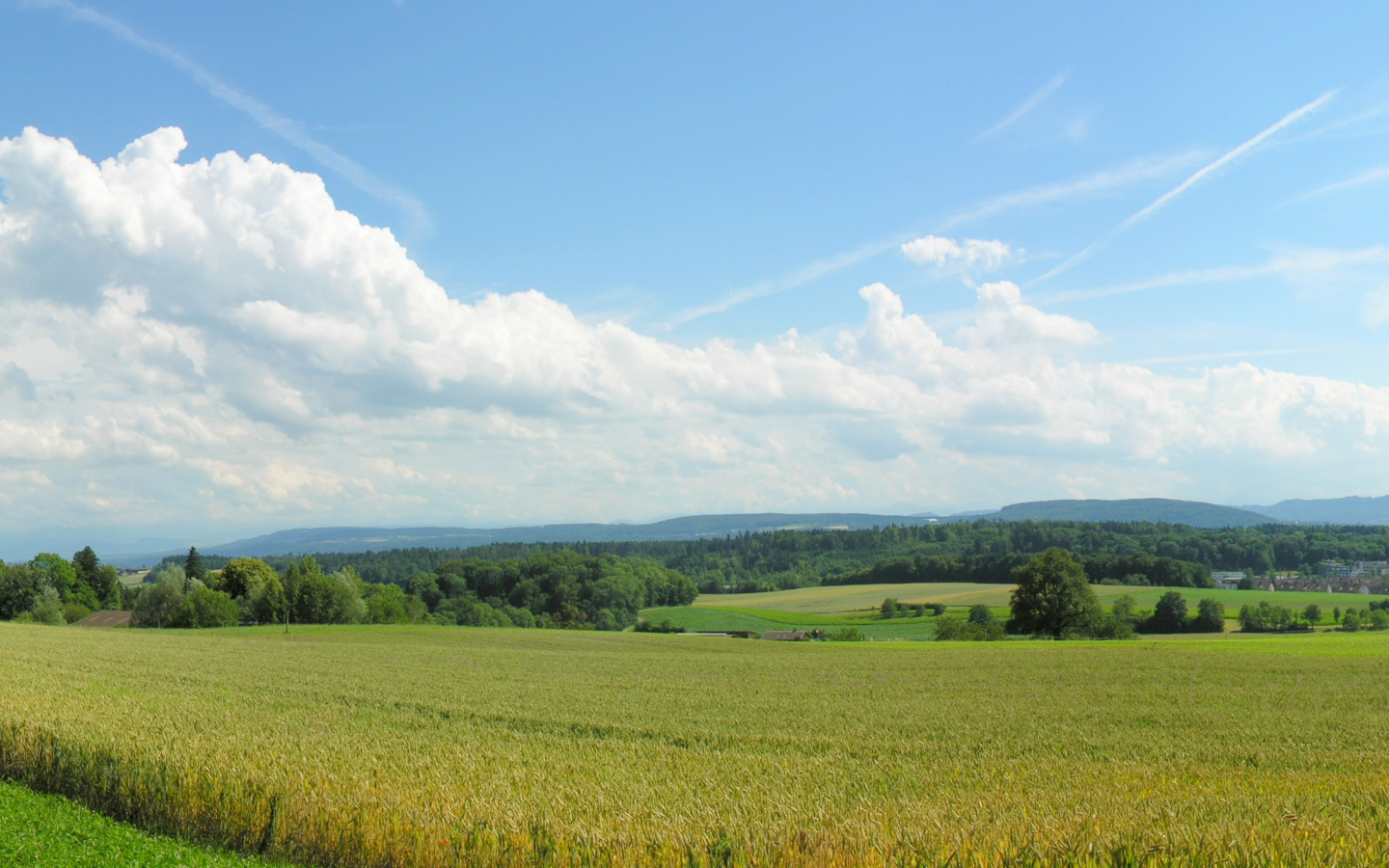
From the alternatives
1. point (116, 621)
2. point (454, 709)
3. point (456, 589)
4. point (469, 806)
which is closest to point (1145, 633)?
point (454, 709)

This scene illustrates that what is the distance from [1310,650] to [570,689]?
43.0 metres

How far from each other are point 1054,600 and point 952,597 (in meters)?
40.6

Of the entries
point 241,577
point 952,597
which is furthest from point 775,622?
point 241,577

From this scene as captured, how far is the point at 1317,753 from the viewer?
18.2 m

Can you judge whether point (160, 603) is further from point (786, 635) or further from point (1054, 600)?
point (1054, 600)

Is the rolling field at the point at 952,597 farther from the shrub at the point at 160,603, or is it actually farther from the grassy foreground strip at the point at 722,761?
the shrub at the point at 160,603

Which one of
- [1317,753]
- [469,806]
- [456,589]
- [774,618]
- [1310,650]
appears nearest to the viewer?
[469,806]

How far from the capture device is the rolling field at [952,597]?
9625 centimetres

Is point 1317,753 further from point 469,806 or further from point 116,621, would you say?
point 116,621

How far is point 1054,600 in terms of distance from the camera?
239ft

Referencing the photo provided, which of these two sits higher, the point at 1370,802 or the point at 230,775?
the point at 230,775

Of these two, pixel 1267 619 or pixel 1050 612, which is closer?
pixel 1050 612

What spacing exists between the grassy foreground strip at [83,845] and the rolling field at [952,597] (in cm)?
9601

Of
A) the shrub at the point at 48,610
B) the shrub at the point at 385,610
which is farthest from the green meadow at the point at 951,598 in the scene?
the shrub at the point at 48,610
